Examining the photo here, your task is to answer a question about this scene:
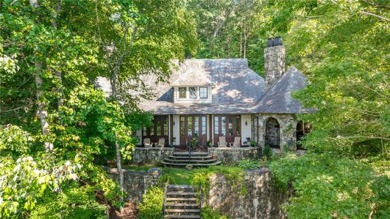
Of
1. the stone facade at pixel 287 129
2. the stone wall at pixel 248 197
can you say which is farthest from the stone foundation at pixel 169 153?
the stone wall at pixel 248 197

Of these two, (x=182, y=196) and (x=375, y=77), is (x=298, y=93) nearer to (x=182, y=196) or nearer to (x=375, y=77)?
(x=375, y=77)

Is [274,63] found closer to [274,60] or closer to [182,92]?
[274,60]

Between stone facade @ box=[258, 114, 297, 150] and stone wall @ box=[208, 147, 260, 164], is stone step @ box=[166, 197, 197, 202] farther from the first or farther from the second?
stone facade @ box=[258, 114, 297, 150]

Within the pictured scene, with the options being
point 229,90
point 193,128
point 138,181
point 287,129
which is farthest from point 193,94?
point 138,181

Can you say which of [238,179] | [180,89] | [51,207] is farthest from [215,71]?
[51,207]

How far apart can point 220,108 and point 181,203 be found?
9.28 m

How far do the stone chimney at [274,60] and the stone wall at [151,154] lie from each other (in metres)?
9.09

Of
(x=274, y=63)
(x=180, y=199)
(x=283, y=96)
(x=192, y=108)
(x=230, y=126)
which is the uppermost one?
(x=274, y=63)

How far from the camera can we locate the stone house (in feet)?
64.7

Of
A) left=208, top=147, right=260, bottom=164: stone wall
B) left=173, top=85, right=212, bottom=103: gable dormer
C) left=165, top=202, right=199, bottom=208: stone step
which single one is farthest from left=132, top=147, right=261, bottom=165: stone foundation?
left=165, top=202, right=199, bottom=208: stone step

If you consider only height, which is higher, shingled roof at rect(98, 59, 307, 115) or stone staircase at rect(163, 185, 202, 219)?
shingled roof at rect(98, 59, 307, 115)

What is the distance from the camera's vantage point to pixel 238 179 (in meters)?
13.5

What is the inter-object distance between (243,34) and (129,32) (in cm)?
2705

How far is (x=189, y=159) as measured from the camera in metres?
17.6
